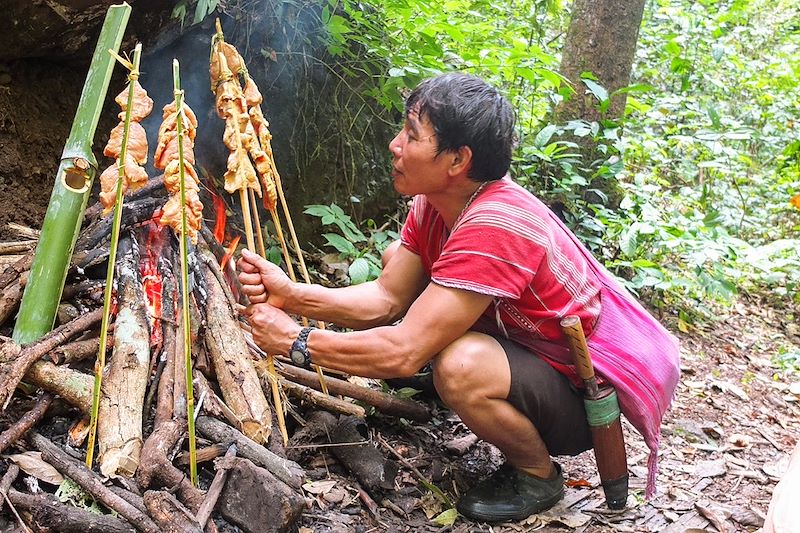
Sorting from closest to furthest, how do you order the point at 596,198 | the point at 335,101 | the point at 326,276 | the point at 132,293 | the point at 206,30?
the point at 132,293, the point at 206,30, the point at 326,276, the point at 335,101, the point at 596,198

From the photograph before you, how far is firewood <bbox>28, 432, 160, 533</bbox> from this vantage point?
1780 millimetres

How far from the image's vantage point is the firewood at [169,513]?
1780mm

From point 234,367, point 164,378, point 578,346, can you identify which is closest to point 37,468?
point 164,378

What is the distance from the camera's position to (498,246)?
2275 millimetres

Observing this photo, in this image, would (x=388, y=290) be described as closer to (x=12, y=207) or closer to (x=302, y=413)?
(x=302, y=413)

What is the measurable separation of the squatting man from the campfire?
0.28 meters

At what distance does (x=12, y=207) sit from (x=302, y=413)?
163 centimetres

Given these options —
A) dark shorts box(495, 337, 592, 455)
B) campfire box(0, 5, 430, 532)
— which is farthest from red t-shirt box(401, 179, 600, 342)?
campfire box(0, 5, 430, 532)

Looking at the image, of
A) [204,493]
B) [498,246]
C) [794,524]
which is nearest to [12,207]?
[204,493]

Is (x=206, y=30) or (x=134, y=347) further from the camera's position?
(x=206, y=30)

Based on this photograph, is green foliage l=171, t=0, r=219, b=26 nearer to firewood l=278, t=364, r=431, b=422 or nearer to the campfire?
the campfire

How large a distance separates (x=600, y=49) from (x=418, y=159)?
3386mm

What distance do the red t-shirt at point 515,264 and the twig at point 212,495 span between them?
903 mm

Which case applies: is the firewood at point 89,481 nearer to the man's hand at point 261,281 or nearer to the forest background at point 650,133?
the man's hand at point 261,281
